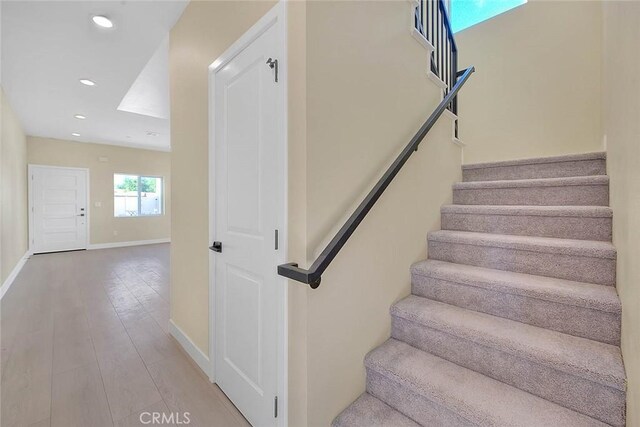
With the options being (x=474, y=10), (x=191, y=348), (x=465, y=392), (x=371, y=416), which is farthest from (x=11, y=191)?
(x=474, y=10)

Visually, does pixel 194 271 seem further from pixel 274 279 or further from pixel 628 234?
pixel 628 234

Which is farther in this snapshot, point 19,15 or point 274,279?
point 19,15

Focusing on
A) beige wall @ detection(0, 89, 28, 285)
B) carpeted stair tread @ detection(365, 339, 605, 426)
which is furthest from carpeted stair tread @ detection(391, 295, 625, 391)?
beige wall @ detection(0, 89, 28, 285)

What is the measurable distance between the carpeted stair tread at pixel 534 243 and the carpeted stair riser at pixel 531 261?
2 centimetres

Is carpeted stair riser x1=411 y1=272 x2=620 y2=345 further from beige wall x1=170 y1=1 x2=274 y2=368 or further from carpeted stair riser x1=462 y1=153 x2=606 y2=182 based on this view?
beige wall x1=170 y1=1 x2=274 y2=368

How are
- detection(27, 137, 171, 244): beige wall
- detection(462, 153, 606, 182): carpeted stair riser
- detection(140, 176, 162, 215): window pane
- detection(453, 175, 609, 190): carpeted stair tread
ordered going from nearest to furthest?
detection(453, 175, 609, 190): carpeted stair tread < detection(462, 153, 606, 182): carpeted stair riser < detection(27, 137, 171, 244): beige wall < detection(140, 176, 162, 215): window pane

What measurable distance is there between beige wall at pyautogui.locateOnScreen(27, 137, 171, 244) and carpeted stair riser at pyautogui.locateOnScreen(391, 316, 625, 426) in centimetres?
724

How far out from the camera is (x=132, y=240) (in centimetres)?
774

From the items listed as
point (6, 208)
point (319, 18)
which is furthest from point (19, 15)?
point (6, 208)

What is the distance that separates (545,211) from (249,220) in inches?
70.5

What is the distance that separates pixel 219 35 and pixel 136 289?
350 centimetres

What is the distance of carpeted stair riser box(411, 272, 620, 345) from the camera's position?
1214 mm

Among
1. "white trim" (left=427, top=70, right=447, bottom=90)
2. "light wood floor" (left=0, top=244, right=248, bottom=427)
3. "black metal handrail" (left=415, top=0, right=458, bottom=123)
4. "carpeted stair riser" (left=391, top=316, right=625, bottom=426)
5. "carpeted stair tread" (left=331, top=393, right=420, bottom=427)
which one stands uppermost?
"black metal handrail" (left=415, top=0, right=458, bottom=123)

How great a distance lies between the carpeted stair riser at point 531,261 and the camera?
54.5 inches
